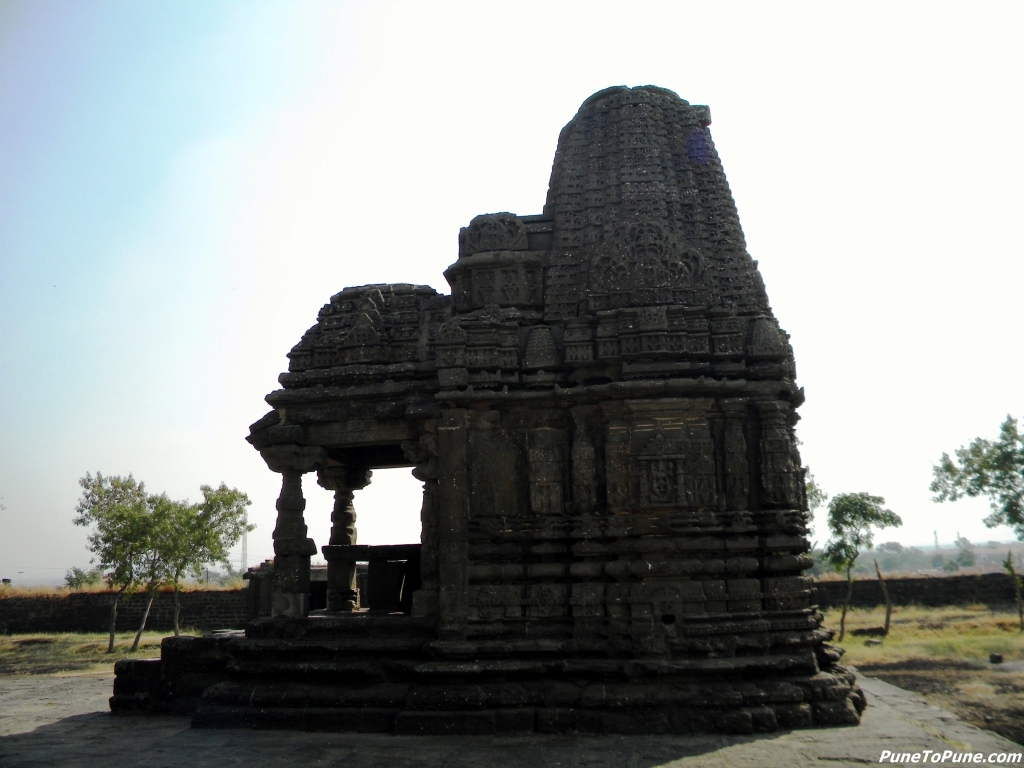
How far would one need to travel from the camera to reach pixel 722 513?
7.93 m

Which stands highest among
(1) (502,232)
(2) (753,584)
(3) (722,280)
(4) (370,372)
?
(1) (502,232)

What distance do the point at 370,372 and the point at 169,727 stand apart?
168 inches

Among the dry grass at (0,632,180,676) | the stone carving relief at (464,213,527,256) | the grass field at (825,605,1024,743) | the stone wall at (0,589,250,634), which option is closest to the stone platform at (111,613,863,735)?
the grass field at (825,605,1024,743)

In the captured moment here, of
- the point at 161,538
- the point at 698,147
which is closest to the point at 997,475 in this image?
the point at 698,147

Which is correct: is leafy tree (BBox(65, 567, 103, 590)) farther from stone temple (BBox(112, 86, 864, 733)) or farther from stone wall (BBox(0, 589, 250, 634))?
stone temple (BBox(112, 86, 864, 733))

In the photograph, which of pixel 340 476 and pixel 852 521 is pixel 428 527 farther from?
pixel 852 521

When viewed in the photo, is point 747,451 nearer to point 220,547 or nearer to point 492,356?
point 492,356

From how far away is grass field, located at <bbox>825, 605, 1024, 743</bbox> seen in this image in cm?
845

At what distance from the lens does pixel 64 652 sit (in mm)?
19672

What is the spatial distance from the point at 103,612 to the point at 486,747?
66.3ft

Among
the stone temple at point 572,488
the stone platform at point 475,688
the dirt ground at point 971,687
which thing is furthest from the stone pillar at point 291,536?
the dirt ground at point 971,687

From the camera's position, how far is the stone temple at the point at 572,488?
7.47 metres

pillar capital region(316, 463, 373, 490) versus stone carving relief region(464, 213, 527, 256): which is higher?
stone carving relief region(464, 213, 527, 256)

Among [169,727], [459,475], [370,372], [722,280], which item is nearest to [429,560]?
[459,475]
